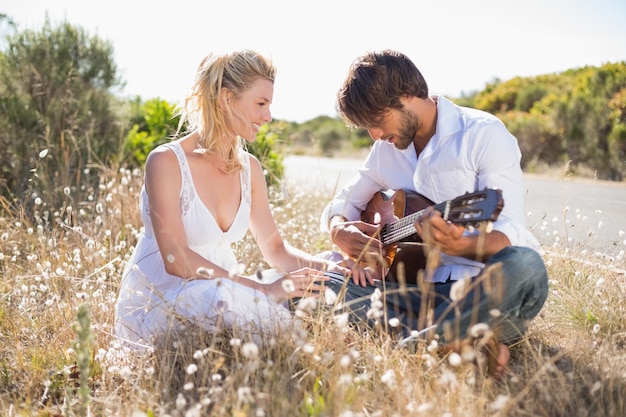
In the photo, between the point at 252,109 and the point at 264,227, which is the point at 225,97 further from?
the point at 264,227

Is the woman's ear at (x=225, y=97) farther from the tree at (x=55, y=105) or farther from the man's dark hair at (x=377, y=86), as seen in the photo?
the tree at (x=55, y=105)

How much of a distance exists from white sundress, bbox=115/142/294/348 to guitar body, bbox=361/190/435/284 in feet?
2.28

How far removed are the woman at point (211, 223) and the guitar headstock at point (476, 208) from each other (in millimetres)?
750

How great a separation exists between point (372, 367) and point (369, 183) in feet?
5.23

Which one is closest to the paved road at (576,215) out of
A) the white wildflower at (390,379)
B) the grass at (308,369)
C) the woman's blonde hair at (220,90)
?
the grass at (308,369)

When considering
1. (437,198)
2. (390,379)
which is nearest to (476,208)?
(390,379)

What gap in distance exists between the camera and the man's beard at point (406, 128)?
376cm

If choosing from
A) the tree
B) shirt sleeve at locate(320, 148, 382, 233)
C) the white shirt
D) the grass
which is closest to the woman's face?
the white shirt

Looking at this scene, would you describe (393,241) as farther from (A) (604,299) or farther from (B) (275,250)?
(A) (604,299)

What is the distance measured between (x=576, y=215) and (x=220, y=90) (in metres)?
4.09

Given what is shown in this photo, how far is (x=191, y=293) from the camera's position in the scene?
3.30m

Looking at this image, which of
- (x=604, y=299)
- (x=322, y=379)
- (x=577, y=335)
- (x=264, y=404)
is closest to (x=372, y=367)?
(x=322, y=379)

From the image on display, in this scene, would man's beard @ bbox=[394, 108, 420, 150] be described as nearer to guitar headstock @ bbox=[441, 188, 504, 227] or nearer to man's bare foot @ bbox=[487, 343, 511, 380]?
guitar headstock @ bbox=[441, 188, 504, 227]

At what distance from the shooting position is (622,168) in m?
14.0
